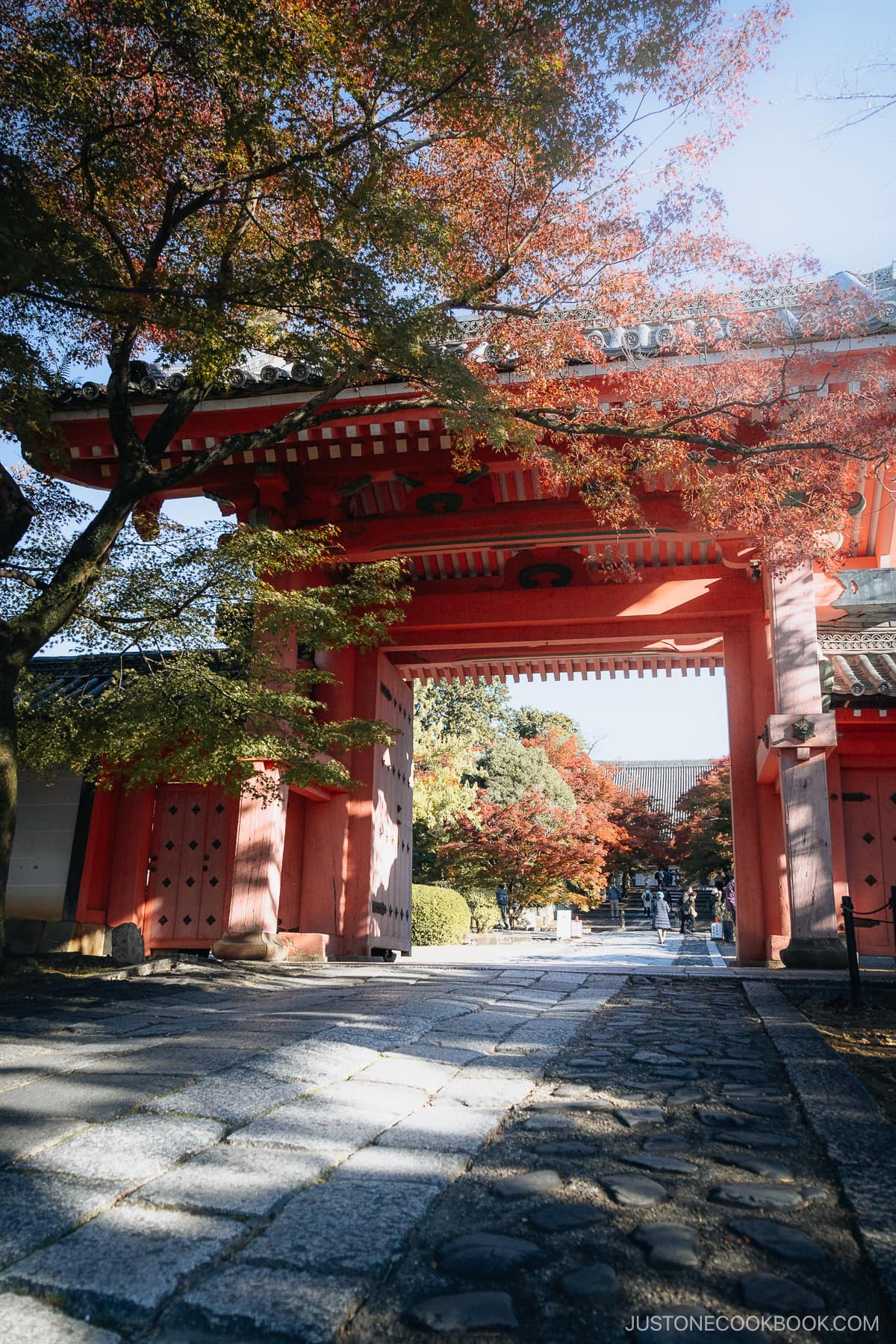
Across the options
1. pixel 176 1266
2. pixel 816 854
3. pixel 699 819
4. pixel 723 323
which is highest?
pixel 723 323

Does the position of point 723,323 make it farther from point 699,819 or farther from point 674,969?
point 699,819

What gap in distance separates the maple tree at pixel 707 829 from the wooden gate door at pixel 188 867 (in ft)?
45.8

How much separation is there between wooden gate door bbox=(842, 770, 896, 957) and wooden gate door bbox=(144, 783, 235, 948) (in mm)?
6527

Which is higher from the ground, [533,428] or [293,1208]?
[533,428]

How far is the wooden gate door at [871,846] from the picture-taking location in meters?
9.04

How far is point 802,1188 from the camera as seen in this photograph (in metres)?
1.97

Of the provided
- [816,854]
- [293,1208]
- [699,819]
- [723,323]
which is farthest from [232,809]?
[699,819]

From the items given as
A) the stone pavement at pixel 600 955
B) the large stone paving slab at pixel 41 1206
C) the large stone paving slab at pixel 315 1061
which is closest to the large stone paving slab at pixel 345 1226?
the large stone paving slab at pixel 41 1206

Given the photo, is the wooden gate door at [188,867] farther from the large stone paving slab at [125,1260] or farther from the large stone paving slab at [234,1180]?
the large stone paving slab at [125,1260]

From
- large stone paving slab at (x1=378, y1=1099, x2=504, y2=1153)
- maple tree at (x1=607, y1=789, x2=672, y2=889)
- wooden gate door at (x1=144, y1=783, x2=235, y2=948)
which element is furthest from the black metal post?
maple tree at (x1=607, y1=789, x2=672, y2=889)

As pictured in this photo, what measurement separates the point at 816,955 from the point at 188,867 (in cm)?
616

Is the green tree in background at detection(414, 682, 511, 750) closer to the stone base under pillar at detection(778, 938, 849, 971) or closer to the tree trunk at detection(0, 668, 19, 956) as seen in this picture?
the stone base under pillar at detection(778, 938, 849, 971)

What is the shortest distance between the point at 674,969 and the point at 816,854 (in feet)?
5.08

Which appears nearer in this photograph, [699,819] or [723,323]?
[723,323]
